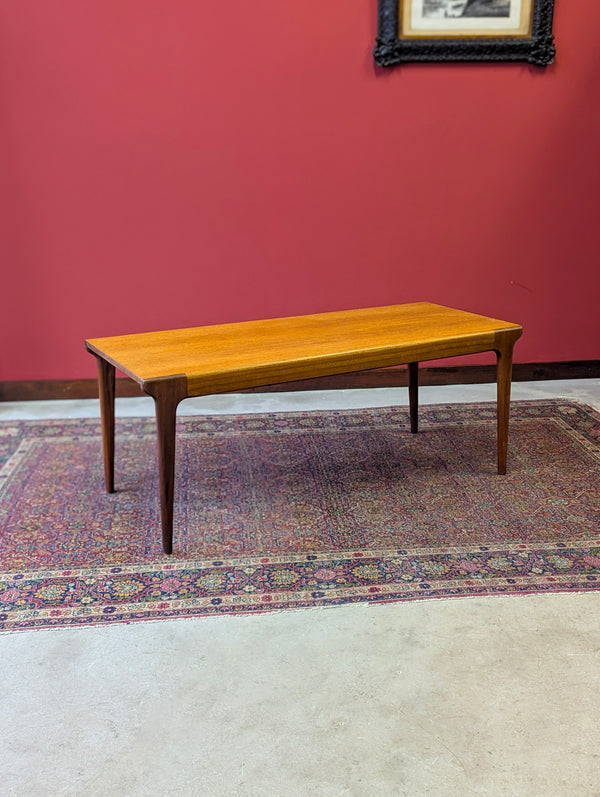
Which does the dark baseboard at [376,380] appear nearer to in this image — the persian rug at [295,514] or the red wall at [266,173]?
the red wall at [266,173]

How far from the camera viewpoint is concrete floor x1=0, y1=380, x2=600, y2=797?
141 cm

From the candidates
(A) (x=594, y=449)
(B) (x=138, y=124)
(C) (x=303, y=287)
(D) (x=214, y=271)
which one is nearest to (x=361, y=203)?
(C) (x=303, y=287)

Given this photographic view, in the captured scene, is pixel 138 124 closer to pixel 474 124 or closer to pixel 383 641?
pixel 474 124

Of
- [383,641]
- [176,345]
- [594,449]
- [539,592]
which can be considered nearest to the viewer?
[383,641]

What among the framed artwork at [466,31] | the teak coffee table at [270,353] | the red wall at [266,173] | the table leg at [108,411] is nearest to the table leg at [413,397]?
the teak coffee table at [270,353]

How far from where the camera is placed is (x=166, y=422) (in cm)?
208

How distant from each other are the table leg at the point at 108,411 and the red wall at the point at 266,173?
1.14 metres

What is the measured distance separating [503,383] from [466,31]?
175 cm

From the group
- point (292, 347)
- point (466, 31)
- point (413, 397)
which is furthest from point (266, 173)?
point (292, 347)

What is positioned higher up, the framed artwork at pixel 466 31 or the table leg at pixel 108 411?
the framed artwork at pixel 466 31

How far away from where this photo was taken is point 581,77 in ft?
11.6

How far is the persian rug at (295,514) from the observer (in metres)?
2.03

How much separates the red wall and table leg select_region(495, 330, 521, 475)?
1170mm

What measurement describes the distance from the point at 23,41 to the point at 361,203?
63.3 inches
